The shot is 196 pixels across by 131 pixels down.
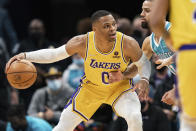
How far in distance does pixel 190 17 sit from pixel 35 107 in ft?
17.5

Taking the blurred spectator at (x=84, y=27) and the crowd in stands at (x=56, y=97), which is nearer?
the crowd in stands at (x=56, y=97)

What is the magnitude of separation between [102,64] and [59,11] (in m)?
6.40

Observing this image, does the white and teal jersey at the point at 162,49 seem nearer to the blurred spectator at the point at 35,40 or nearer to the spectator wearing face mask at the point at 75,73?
the spectator wearing face mask at the point at 75,73

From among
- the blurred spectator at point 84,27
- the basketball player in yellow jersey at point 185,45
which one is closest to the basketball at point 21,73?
the basketball player in yellow jersey at point 185,45

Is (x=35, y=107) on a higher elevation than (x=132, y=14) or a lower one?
lower

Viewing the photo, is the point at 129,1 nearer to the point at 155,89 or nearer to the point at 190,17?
the point at 155,89

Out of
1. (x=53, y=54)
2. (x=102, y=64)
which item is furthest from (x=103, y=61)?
(x=53, y=54)

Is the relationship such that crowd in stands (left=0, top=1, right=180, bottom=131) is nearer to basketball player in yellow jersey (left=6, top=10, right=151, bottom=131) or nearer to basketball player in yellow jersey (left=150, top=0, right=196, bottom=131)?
basketball player in yellow jersey (left=6, top=10, right=151, bottom=131)

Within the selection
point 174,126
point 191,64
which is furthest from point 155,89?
point 191,64

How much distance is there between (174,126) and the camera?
7.89 m

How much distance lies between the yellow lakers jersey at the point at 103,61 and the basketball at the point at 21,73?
72 cm

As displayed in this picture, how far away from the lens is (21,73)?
5617 millimetres

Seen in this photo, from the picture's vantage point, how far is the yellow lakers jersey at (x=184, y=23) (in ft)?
10.7

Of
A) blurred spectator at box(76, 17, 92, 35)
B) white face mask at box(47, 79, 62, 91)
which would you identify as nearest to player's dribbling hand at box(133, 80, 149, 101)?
white face mask at box(47, 79, 62, 91)
